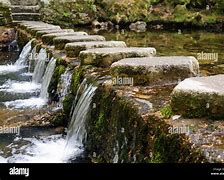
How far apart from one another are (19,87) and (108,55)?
5.30 meters

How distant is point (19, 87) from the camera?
42.7 ft

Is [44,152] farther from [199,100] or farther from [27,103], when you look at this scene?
[199,100]

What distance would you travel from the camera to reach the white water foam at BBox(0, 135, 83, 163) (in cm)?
723

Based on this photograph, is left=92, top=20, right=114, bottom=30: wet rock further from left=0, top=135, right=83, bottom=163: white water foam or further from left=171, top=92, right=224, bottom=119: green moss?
left=171, top=92, right=224, bottom=119: green moss

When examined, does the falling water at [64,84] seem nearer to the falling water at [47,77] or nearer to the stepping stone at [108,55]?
the stepping stone at [108,55]

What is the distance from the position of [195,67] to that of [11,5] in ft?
62.7

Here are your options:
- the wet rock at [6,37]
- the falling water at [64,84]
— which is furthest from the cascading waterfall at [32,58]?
the wet rock at [6,37]

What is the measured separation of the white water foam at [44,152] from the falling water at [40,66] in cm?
480

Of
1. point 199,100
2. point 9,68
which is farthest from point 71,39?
point 199,100

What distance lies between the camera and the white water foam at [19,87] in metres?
12.4

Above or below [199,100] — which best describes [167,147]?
below

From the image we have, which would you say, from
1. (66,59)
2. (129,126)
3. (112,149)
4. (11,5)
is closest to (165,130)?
(129,126)

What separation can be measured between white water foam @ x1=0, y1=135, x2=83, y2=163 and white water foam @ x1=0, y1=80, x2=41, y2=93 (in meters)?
4.22

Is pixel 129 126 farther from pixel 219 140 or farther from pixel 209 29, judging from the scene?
pixel 209 29
